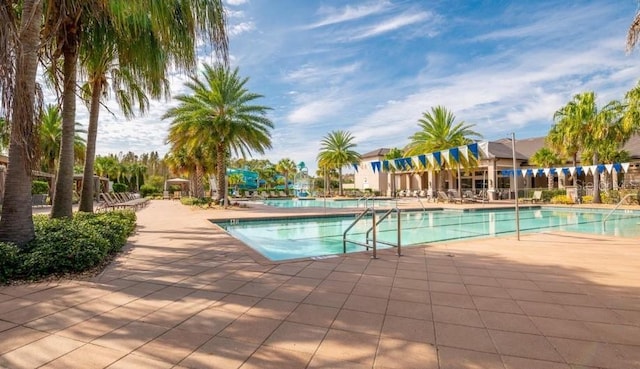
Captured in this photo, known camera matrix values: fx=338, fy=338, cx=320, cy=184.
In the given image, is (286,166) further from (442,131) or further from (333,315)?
(333,315)

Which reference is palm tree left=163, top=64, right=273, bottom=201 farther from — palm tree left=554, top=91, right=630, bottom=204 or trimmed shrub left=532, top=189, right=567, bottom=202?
trimmed shrub left=532, top=189, right=567, bottom=202

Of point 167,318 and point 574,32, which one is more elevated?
point 574,32

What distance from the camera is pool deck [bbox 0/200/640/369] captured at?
2.35 meters

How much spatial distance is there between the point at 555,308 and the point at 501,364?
4.81 ft

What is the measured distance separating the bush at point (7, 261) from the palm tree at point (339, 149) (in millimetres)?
32850

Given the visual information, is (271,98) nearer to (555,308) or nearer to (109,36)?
(109,36)

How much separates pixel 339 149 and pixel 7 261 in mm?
33501

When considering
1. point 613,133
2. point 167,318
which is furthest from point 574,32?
point 167,318

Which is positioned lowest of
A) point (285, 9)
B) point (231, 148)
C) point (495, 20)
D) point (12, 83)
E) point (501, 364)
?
point (501, 364)

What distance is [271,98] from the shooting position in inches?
789

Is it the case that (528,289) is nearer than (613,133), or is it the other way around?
(528,289)

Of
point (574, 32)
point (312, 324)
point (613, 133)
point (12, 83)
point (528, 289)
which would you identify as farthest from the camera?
point (613, 133)

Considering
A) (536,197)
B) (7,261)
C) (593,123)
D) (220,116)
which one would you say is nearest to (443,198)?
(536,197)

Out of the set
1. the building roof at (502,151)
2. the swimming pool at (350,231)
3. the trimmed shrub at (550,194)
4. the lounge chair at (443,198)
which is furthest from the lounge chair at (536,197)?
Answer: the swimming pool at (350,231)
